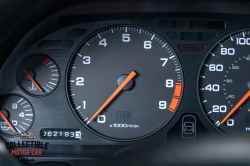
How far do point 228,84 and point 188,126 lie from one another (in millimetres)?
545

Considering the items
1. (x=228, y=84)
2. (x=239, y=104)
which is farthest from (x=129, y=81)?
(x=239, y=104)

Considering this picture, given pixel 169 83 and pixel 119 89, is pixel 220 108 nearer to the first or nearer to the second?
pixel 169 83

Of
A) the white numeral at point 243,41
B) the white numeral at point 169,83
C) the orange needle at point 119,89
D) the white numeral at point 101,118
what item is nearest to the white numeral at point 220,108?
the white numeral at point 169,83

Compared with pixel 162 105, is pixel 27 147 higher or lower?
lower

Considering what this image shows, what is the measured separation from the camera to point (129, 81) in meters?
3.20

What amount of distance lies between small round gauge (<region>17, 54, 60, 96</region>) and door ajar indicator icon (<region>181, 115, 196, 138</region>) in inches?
49.7

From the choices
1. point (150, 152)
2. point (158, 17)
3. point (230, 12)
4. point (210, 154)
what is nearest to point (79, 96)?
point (150, 152)

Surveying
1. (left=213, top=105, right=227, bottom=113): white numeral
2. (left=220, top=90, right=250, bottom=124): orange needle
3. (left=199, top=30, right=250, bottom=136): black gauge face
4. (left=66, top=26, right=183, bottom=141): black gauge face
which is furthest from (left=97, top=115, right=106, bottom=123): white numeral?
(left=220, top=90, right=250, bottom=124): orange needle

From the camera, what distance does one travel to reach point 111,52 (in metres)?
3.22

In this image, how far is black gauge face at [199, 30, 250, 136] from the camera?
3.22 m

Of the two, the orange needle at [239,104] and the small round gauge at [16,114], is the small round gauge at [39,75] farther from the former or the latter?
the orange needle at [239,104]

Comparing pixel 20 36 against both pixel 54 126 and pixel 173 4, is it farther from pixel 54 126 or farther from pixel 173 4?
pixel 173 4

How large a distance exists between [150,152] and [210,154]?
552 millimetres

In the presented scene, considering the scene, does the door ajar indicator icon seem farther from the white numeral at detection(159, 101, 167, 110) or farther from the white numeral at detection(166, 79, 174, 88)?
the white numeral at detection(166, 79, 174, 88)
